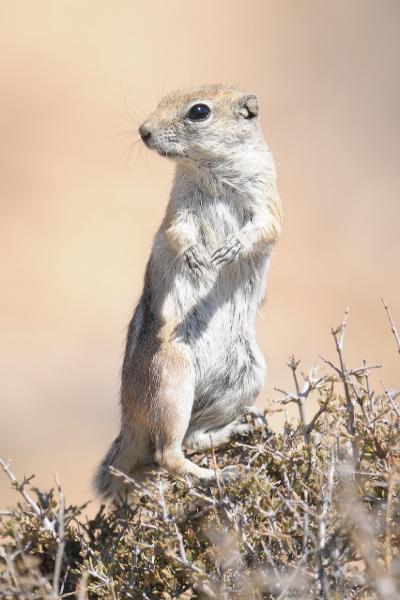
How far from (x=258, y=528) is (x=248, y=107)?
325 centimetres

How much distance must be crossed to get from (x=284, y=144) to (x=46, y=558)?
17.9 m

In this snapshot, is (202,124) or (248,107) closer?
(202,124)

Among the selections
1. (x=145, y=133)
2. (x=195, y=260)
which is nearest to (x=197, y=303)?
(x=195, y=260)

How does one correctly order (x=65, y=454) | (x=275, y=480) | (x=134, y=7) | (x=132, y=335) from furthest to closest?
1. (x=134, y=7)
2. (x=65, y=454)
3. (x=132, y=335)
4. (x=275, y=480)

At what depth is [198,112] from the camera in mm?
6062

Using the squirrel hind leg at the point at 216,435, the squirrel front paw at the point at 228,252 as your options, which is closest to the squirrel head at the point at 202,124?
the squirrel front paw at the point at 228,252

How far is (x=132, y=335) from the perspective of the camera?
5.64 metres

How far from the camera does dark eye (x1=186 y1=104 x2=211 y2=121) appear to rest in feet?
19.8

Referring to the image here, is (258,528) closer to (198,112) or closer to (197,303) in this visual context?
(197,303)

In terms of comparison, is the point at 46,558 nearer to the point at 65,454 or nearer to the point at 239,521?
the point at 239,521

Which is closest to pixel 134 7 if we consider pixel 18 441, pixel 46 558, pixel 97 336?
pixel 97 336

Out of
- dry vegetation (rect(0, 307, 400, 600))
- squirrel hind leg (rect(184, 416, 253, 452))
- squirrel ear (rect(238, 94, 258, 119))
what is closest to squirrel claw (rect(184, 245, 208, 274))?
squirrel hind leg (rect(184, 416, 253, 452))

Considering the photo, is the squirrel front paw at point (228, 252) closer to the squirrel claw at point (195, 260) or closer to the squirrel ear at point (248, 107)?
the squirrel claw at point (195, 260)

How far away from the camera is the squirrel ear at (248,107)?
6293 millimetres
